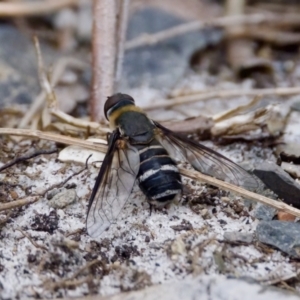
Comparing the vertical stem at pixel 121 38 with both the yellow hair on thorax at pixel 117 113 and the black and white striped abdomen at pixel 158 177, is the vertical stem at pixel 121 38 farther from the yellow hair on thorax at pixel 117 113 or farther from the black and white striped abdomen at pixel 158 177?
the black and white striped abdomen at pixel 158 177

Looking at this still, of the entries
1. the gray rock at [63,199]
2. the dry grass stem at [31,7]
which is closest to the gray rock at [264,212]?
the gray rock at [63,199]

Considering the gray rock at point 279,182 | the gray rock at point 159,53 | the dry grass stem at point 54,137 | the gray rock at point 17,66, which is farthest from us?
the gray rock at point 159,53

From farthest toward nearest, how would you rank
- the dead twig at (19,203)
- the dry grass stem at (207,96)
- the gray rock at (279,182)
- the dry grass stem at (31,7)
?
the dry grass stem at (31,7)
the dry grass stem at (207,96)
the gray rock at (279,182)
the dead twig at (19,203)

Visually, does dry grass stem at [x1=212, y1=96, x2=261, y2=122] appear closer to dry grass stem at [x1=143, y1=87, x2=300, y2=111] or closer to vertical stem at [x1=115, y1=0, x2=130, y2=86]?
dry grass stem at [x1=143, y1=87, x2=300, y2=111]

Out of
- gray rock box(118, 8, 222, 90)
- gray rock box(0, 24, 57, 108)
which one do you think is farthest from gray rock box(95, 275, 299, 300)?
gray rock box(118, 8, 222, 90)

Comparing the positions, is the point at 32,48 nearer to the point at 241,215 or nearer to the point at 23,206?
the point at 23,206
